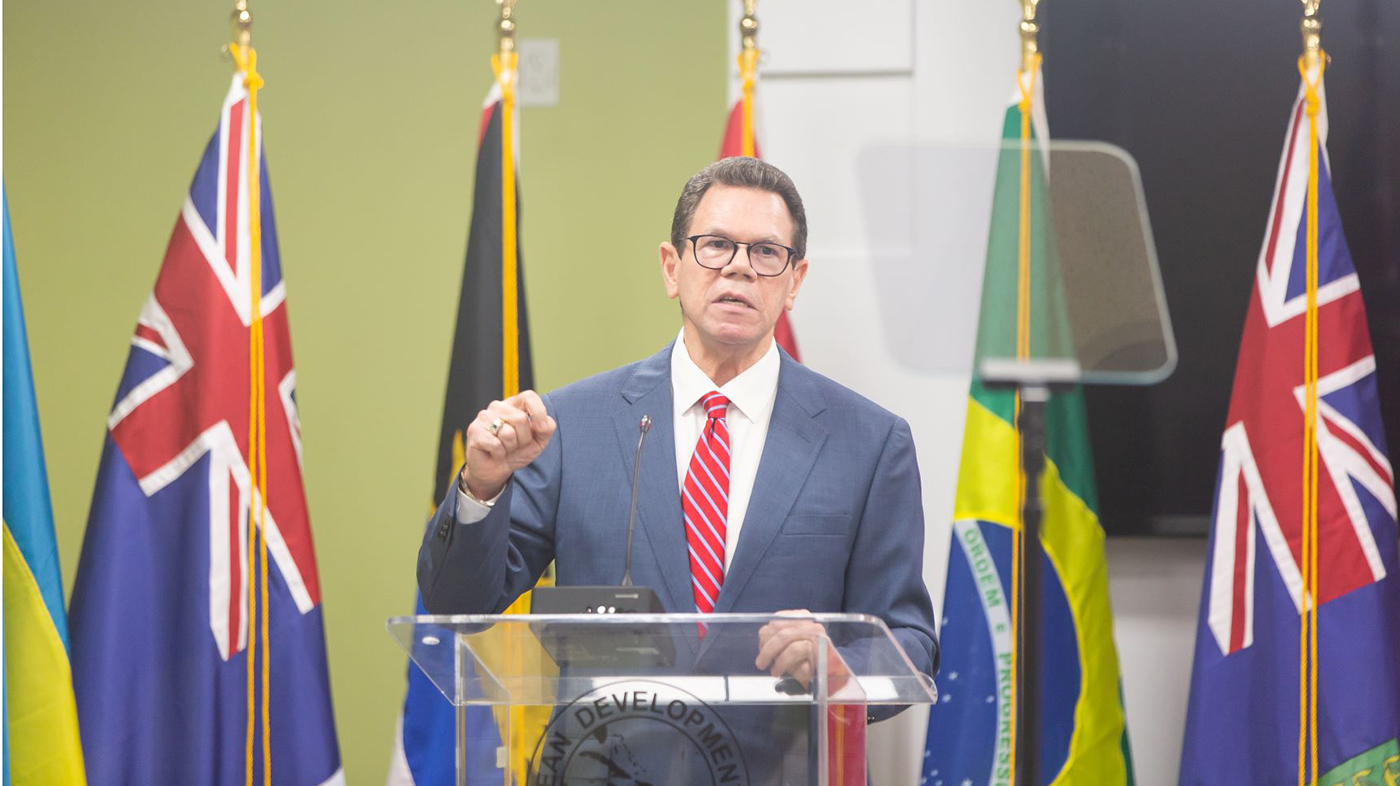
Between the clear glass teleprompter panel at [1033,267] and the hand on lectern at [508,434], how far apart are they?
0.44 metres

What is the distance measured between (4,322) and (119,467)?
378 mm

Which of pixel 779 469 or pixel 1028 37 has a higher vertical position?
pixel 1028 37

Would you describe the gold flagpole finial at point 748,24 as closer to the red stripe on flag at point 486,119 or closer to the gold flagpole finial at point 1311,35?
the red stripe on flag at point 486,119

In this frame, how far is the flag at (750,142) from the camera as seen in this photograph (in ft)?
10.1

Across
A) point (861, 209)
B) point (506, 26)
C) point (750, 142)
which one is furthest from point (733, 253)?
point (861, 209)

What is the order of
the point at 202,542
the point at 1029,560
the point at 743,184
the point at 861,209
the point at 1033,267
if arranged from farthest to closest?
the point at 861,209 → the point at 202,542 → the point at 743,184 → the point at 1033,267 → the point at 1029,560

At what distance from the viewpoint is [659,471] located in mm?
2072

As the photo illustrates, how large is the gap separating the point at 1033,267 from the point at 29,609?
2.20 meters

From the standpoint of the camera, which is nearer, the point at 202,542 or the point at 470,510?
the point at 470,510

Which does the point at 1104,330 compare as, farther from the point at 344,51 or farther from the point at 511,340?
the point at 344,51

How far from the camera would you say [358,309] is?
3.53 m

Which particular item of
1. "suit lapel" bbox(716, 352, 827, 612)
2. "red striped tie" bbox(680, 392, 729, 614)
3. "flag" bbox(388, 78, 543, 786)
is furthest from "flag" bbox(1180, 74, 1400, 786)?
"flag" bbox(388, 78, 543, 786)

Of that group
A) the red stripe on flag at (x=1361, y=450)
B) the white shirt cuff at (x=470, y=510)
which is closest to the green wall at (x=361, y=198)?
the red stripe on flag at (x=1361, y=450)

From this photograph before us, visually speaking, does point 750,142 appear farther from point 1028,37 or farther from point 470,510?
point 470,510
